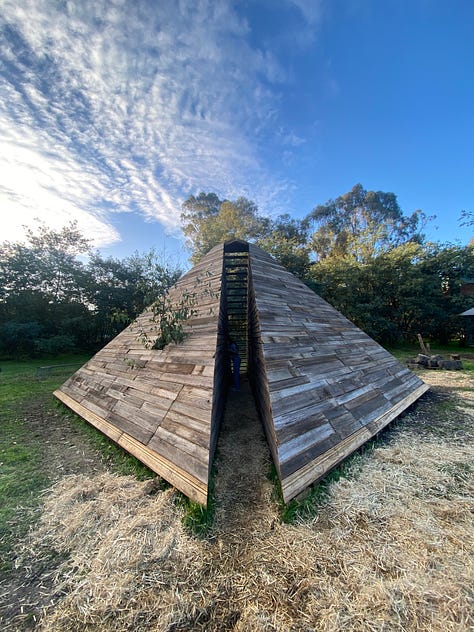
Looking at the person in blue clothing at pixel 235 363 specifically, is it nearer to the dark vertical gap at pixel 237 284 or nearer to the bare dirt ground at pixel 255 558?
the dark vertical gap at pixel 237 284

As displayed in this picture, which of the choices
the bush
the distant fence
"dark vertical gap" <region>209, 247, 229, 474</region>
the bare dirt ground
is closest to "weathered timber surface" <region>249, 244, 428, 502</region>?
the bare dirt ground

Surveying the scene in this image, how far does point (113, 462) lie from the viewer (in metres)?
3.30

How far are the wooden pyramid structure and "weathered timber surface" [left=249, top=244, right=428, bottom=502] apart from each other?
0.02 m

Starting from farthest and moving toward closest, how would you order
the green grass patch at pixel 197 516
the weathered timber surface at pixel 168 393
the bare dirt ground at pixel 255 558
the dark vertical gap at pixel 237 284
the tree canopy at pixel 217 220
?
the tree canopy at pixel 217 220, the dark vertical gap at pixel 237 284, the weathered timber surface at pixel 168 393, the green grass patch at pixel 197 516, the bare dirt ground at pixel 255 558

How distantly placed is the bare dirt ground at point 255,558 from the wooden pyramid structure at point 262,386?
1.16ft

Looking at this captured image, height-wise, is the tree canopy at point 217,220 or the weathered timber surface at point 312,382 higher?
the tree canopy at point 217,220

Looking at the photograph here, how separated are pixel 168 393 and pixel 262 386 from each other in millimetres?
1511

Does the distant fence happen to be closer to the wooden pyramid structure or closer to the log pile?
the wooden pyramid structure

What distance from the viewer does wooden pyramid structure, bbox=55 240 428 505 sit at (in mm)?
2656

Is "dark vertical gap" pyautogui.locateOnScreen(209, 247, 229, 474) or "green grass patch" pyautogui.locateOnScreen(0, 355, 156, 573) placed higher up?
"dark vertical gap" pyautogui.locateOnScreen(209, 247, 229, 474)

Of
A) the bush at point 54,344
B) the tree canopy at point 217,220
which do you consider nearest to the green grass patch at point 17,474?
the bush at point 54,344

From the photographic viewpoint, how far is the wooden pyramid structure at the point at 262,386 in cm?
266

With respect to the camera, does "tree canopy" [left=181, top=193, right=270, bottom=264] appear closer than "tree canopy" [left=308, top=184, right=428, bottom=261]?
Yes

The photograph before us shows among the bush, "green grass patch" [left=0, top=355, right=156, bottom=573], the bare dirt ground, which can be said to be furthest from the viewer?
the bush
